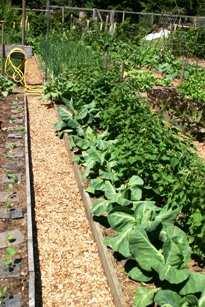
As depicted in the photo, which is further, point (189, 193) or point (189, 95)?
point (189, 95)

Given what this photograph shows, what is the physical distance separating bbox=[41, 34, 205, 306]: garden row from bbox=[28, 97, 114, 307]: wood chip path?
0.88 feet

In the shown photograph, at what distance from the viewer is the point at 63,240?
514 centimetres

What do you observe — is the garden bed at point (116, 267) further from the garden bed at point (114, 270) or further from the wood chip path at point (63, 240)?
the wood chip path at point (63, 240)

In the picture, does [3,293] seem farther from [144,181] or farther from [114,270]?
[144,181]

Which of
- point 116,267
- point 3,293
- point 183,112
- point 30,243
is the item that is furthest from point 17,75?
point 3,293

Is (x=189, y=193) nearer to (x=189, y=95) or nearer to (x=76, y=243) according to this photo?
(x=76, y=243)

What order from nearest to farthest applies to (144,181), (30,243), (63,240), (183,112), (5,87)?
(30,243)
(63,240)
(144,181)
(183,112)
(5,87)

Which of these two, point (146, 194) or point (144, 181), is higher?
point (144, 181)

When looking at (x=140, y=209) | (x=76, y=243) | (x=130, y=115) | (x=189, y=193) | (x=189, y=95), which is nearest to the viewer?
(x=189, y=193)

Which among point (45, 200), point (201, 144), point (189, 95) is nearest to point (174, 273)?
point (45, 200)

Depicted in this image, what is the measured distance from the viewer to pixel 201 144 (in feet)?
27.3

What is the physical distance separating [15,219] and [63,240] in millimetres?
526

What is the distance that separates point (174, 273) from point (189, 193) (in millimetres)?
776

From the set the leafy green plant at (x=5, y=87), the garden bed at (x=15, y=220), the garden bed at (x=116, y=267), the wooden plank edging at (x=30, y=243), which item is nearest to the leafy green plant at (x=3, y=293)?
the garden bed at (x=15, y=220)
